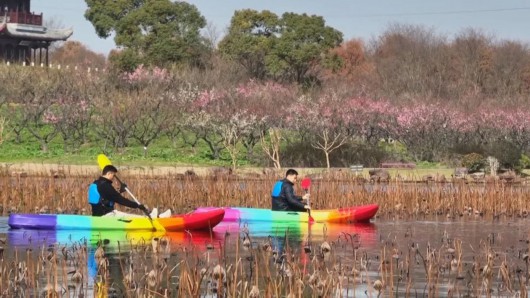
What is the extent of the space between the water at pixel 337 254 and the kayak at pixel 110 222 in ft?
0.54

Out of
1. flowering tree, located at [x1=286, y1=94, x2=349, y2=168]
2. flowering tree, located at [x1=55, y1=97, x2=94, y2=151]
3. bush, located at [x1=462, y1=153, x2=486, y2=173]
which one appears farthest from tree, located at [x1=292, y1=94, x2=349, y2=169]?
flowering tree, located at [x1=55, y1=97, x2=94, y2=151]

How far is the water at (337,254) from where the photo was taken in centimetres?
1316

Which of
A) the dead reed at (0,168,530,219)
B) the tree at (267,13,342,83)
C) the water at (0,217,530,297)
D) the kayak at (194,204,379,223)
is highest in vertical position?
the tree at (267,13,342,83)

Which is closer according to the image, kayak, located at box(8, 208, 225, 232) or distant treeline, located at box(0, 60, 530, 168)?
kayak, located at box(8, 208, 225, 232)

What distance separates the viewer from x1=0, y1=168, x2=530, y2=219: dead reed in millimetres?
23891

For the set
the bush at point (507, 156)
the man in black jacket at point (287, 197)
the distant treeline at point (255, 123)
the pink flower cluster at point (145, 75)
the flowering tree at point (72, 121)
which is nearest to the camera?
the man in black jacket at point (287, 197)

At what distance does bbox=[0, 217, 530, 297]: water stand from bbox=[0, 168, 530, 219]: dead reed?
0.84m

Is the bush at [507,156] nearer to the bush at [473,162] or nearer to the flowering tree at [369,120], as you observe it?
the bush at [473,162]

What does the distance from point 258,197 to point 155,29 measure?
4372 cm

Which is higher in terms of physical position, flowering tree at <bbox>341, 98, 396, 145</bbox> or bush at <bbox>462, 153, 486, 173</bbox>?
flowering tree at <bbox>341, 98, 396, 145</bbox>

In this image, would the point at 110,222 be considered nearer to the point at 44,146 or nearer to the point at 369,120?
the point at 44,146

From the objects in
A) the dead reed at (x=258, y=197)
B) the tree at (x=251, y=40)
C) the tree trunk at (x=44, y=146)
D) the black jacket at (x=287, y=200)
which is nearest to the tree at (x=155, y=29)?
the tree at (x=251, y=40)

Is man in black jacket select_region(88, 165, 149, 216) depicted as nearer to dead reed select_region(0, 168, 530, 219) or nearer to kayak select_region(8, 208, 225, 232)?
kayak select_region(8, 208, 225, 232)

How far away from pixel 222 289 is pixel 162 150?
39.1m
